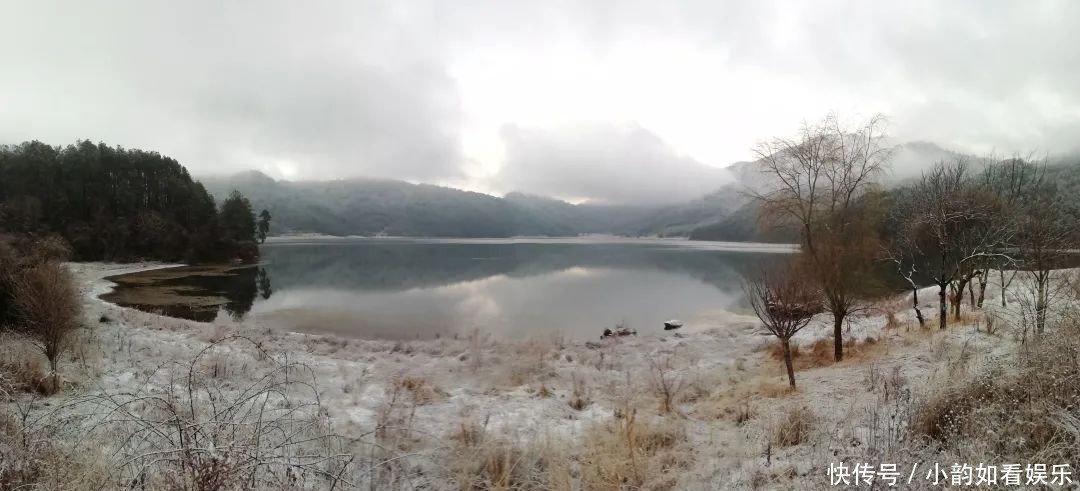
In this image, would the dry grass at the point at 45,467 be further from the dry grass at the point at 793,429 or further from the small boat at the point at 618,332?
the small boat at the point at 618,332

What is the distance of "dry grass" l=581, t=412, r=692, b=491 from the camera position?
15.5 feet

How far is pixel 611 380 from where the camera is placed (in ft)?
37.6

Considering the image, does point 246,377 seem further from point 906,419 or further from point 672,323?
point 672,323

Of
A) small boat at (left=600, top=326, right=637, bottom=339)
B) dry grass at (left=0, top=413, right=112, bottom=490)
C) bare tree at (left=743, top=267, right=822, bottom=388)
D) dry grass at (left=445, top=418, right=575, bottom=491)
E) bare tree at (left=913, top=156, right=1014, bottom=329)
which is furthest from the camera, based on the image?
small boat at (left=600, top=326, right=637, bottom=339)

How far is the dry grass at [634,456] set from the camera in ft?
15.5

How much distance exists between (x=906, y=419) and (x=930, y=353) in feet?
17.8

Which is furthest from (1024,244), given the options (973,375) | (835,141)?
(973,375)

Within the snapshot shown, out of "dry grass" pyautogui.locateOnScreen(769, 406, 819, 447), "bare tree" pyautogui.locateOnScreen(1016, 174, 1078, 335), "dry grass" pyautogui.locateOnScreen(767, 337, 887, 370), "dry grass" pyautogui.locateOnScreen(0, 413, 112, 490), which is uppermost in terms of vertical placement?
"bare tree" pyautogui.locateOnScreen(1016, 174, 1078, 335)

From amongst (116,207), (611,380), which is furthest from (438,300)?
(116,207)

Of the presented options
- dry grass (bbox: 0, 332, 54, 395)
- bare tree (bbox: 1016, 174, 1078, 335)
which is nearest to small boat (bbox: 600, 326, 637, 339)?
bare tree (bbox: 1016, 174, 1078, 335)

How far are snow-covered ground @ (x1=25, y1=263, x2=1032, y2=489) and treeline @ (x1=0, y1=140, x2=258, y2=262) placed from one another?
52.6m

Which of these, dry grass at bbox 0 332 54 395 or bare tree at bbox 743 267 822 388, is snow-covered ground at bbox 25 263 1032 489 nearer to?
dry grass at bbox 0 332 54 395

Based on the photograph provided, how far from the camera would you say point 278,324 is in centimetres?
2170

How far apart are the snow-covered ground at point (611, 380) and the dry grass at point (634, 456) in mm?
177
